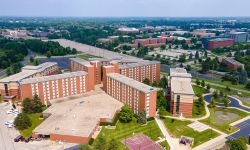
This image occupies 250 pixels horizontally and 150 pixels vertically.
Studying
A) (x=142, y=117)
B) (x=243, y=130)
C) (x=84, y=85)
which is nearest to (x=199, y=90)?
(x=243, y=130)

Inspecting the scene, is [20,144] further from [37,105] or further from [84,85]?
[84,85]

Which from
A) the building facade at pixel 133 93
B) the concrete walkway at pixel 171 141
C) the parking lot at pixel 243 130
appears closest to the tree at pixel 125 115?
the building facade at pixel 133 93

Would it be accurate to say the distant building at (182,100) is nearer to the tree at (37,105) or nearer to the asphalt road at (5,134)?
the tree at (37,105)

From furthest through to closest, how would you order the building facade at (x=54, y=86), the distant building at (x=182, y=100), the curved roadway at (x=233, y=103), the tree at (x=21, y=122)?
the curved roadway at (x=233, y=103) → the building facade at (x=54, y=86) → the distant building at (x=182, y=100) → the tree at (x=21, y=122)

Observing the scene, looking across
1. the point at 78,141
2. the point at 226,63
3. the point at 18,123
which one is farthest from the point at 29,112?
the point at 226,63

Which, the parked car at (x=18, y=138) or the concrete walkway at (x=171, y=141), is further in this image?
the parked car at (x=18, y=138)

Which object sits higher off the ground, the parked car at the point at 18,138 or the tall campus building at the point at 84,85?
the tall campus building at the point at 84,85

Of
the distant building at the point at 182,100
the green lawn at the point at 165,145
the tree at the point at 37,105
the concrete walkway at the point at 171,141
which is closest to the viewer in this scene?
the green lawn at the point at 165,145
